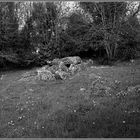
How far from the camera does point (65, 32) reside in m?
28.3

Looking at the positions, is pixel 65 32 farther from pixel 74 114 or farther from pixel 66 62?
pixel 74 114

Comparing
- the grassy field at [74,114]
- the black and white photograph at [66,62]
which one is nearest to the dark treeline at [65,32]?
the black and white photograph at [66,62]

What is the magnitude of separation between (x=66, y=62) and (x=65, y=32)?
5.79 meters

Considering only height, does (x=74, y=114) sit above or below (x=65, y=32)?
below

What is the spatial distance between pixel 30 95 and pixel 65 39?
680 inches

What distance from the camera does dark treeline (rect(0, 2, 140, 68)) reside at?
25.0m

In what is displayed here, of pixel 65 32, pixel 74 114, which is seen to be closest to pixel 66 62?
pixel 65 32

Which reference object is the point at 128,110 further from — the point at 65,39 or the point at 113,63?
the point at 65,39

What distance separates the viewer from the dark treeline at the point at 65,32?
25.0 m

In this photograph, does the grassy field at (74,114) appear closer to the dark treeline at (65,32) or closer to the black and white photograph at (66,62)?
the black and white photograph at (66,62)

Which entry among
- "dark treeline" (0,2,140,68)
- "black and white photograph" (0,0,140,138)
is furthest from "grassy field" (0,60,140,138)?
"dark treeline" (0,2,140,68)

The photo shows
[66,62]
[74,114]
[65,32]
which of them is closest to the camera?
[74,114]

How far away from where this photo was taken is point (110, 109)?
25.5 ft

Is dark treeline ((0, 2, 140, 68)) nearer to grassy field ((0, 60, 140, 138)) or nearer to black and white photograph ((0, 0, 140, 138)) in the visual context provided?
black and white photograph ((0, 0, 140, 138))
